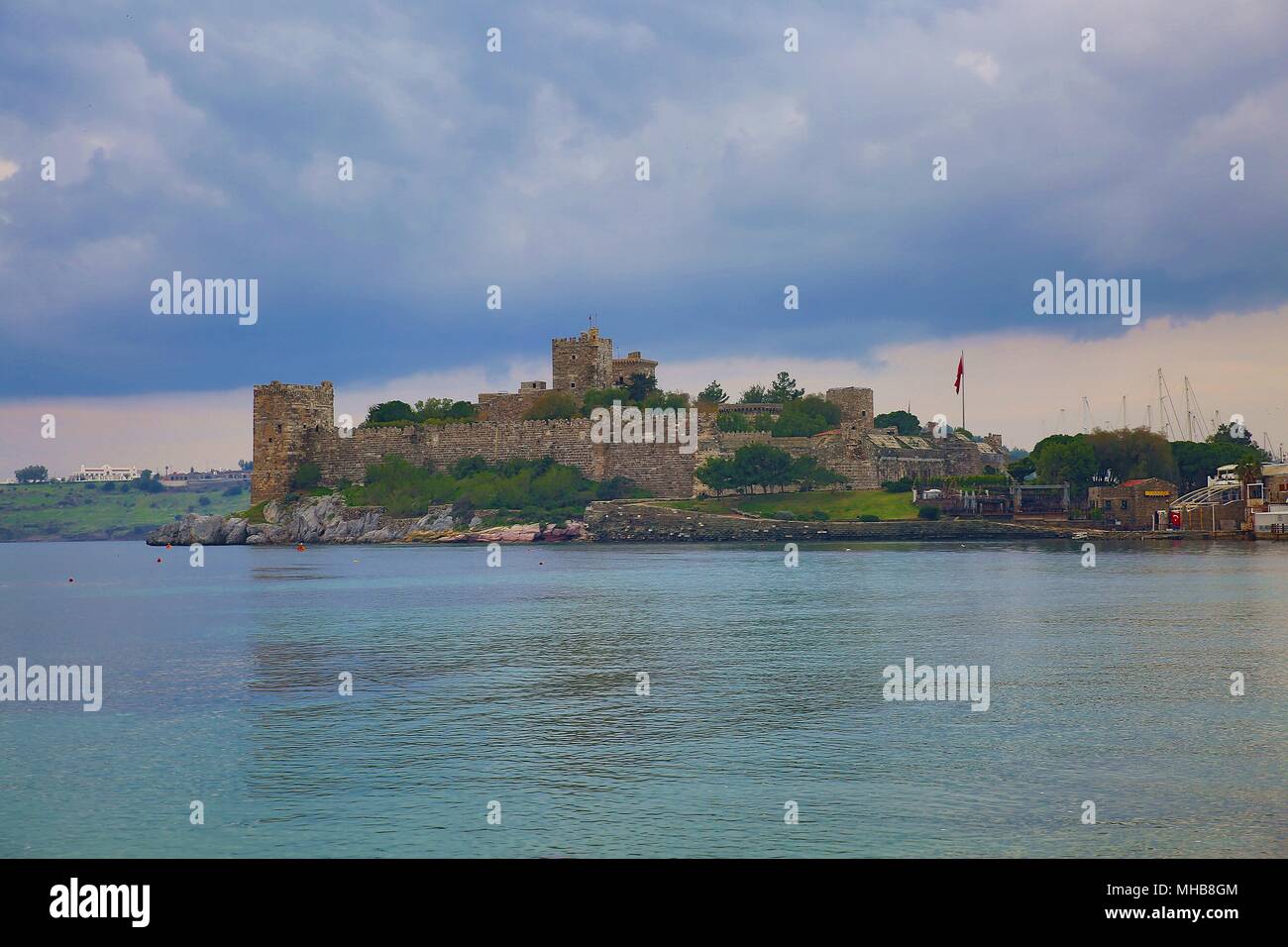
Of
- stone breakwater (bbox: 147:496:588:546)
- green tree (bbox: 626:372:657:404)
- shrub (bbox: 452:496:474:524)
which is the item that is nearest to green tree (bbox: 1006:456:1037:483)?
green tree (bbox: 626:372:657:404)

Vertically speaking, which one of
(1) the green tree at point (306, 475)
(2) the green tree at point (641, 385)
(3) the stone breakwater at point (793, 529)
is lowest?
(3) the stone breakwater at point (793, 529)

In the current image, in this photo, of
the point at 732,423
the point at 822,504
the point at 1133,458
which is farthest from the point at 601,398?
the point at 1133,458

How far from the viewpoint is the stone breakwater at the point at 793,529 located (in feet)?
298

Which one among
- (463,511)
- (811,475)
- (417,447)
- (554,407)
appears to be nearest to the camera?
(811,475)

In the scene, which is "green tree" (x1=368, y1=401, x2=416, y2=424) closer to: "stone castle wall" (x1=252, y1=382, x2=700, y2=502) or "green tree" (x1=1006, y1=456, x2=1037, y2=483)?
"stone castle wall" (x1=252, y1=382, x2=700, y2=502)

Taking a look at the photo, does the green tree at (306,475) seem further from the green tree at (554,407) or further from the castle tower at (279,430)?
the green tree at (554,407)

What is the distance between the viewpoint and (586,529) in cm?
10000

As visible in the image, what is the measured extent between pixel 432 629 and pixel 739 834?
2387 cm

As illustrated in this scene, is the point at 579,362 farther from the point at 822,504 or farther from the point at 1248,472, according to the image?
the point at 1248,472

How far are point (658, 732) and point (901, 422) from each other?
113 m

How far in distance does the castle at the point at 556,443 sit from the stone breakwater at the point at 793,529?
5.16 meters

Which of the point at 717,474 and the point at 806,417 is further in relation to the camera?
the point at 806,417

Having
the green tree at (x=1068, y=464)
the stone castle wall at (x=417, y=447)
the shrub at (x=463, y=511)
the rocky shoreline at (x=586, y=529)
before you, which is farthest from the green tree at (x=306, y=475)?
the green tree at (x=1068, y=464)
